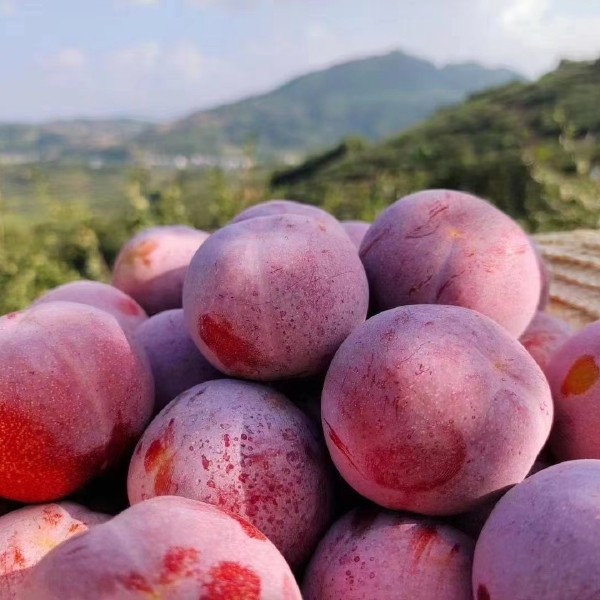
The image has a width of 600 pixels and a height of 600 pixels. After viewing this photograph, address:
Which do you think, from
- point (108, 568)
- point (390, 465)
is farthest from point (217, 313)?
point (108, 568)

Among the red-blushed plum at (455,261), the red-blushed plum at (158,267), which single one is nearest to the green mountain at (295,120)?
the red-blushed plum at (158,267)

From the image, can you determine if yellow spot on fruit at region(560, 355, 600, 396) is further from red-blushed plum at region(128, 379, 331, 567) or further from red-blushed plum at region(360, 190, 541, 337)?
red-blushed plum at region(128, 379, 331, 567)

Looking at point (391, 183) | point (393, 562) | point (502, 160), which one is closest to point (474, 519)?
point (393, 562)

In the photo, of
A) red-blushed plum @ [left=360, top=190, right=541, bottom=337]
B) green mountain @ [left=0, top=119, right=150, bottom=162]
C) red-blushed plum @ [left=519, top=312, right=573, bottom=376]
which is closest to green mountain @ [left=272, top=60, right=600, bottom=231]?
red-blushed plum @ [left=519, top=312, right=573, bottom=376]

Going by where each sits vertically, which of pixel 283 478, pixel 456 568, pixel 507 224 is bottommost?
pixel 456 568

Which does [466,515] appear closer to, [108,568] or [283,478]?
[283,478]

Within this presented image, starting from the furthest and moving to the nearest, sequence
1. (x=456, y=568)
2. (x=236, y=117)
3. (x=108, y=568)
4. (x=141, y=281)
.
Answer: (x=236, y=117), (x=141, y=281), (x=456, y=568), (x=108, y=568)

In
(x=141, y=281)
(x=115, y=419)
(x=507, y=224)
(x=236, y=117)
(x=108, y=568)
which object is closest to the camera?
(x=108, y=568)

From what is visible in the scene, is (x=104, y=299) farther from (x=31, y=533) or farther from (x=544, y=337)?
(x=544, y=337)
